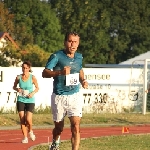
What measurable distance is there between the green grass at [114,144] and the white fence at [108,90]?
46.0 feet

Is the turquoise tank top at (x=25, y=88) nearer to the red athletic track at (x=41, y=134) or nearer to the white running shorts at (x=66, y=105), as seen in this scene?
the red athletic track at (x=41, y=134)

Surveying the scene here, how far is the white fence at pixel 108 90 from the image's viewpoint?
3491cm

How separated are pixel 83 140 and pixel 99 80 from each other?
55.0 ft

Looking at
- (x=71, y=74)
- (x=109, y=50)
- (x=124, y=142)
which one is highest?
(x=109, y=50)

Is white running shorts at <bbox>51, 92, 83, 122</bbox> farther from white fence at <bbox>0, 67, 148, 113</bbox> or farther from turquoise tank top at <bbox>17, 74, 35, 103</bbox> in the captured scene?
white fence at <bbox>0, 67, 148, 113</bbox>

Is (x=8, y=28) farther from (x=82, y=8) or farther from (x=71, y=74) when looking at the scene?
(x=71, y=74)

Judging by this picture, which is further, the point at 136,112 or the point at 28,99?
the point at 136,112

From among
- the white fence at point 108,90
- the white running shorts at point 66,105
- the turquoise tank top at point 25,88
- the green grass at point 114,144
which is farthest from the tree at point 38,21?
the white running shorts at point 66,105

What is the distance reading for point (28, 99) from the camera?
1950 centimetres

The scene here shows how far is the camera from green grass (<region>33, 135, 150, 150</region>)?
1755 centimetres

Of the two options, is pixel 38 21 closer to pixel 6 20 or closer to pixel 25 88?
pixel 6 20

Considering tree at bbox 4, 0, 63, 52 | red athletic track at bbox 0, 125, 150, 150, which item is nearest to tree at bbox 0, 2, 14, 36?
tree at bbox 4, 0, 63, 52

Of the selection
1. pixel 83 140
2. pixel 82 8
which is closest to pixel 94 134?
pixel 83 140

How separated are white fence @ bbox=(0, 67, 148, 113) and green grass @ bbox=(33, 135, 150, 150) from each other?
14020mm
